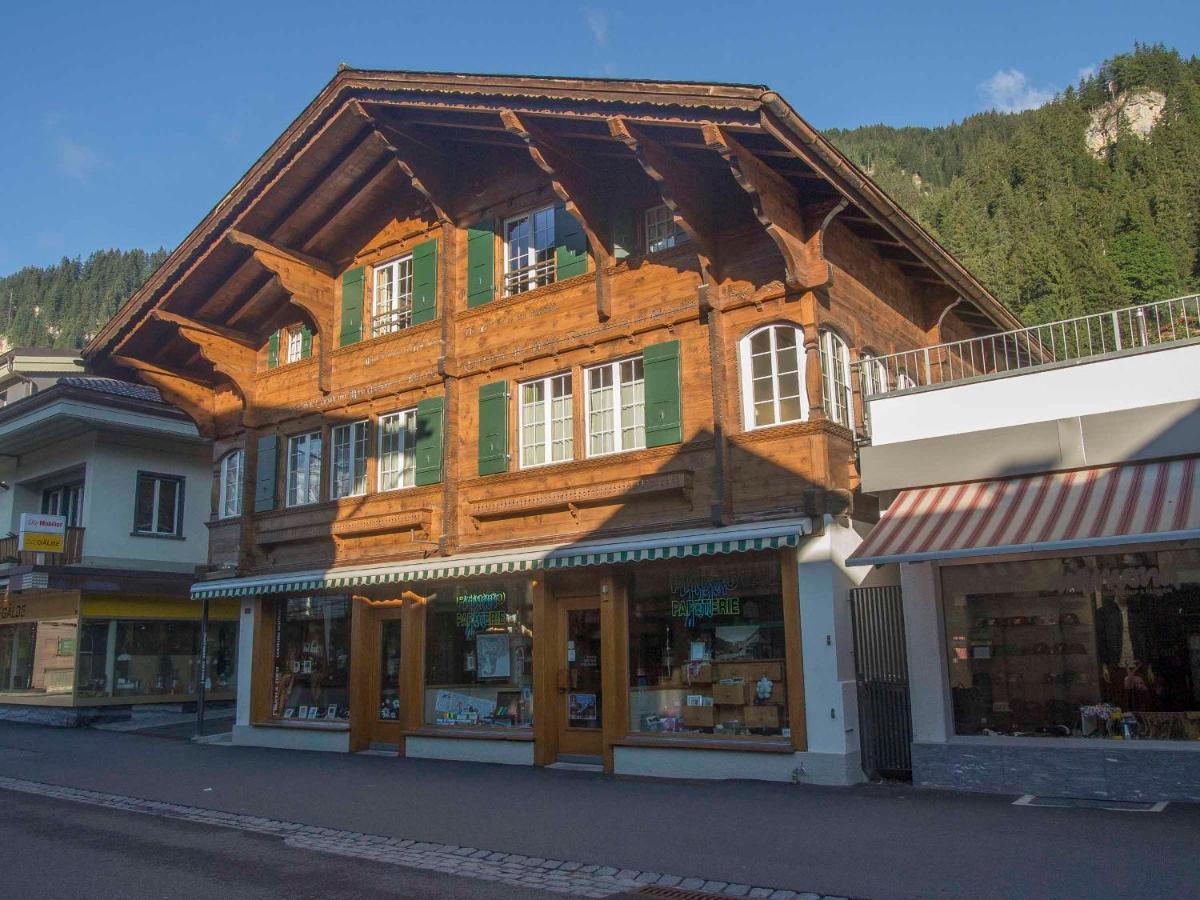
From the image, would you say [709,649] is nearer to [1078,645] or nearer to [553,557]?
[553,557]

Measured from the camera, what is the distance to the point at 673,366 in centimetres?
1441

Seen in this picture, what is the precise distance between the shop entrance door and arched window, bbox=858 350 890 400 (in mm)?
4874

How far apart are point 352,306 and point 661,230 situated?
22.7 ft

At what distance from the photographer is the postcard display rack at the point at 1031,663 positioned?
11.8 m

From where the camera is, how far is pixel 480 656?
16.3m

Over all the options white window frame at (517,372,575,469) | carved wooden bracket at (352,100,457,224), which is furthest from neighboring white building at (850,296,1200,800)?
carved wooden bracket at (352,100,457,224)

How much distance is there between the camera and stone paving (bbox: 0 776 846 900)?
777 centimetres

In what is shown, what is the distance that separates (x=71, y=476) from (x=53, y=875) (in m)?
21.4

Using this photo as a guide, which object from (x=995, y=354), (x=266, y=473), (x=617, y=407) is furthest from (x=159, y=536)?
(x=995, y=354)

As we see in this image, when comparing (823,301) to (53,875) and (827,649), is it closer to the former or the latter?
(827,649)

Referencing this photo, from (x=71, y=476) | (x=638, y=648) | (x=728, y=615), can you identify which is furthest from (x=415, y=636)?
(x=71, y=476)

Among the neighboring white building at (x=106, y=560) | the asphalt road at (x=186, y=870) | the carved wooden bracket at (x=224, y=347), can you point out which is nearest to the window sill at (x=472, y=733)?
the asphalt road at (x=186, y=870)

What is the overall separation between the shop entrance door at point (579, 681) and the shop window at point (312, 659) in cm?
504

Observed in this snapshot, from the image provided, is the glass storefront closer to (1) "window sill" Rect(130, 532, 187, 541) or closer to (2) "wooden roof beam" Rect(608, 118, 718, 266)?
(2) "wooden roof beam" Rect(608, 118, 718, 266)
